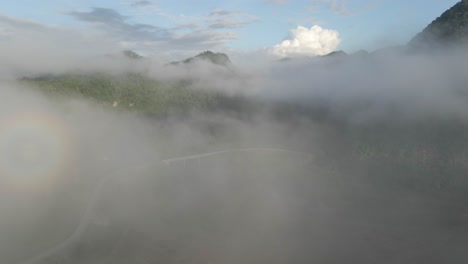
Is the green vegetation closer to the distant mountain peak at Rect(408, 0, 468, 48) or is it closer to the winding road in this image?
the winding road

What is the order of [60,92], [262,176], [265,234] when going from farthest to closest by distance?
[60,92] → [262,176] → [265,234]

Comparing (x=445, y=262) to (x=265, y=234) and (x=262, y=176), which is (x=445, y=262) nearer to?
(x=265, y=234)

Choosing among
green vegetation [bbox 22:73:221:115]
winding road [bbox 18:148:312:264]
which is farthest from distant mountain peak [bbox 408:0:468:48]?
green vegetation [bbox 22:73:221:115]

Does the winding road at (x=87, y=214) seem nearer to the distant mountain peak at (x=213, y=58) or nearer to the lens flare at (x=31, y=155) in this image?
the lens flare at (x=31, y=155)

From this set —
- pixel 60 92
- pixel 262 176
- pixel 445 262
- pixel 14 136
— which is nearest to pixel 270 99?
pixel 262 176

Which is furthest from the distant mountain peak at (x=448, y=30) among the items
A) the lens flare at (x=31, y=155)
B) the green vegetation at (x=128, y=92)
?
the lens flare at (x=31, y=155)

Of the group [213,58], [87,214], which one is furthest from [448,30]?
[213,58]

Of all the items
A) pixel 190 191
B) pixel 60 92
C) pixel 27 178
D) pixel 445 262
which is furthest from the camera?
pixel 60 92

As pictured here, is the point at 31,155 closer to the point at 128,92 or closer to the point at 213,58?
the point at 128,92

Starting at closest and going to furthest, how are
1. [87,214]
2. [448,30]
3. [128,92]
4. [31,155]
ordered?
[87,214] → [31,155] → [448,30] → [128,92]
